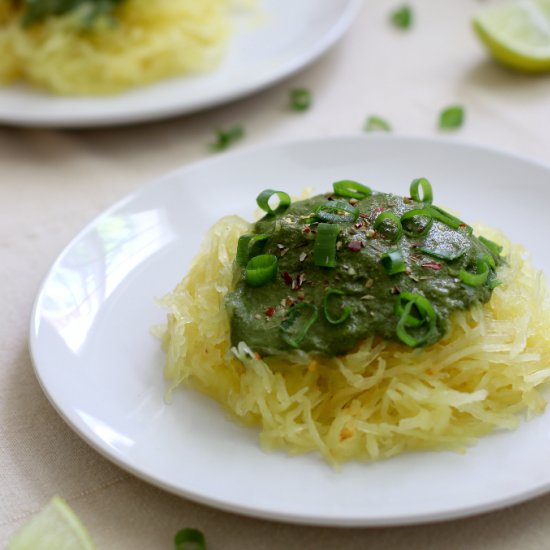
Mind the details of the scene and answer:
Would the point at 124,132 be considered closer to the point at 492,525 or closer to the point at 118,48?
the point at 118,48

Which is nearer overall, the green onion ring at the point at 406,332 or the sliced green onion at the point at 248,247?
the green onion ring at the point at 406,332

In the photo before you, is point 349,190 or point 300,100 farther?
point 300,100

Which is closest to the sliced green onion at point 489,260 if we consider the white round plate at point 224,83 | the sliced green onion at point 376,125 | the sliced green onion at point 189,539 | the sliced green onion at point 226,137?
the sliced green onion at point 189,539

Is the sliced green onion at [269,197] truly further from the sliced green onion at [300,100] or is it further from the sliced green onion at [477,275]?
the sliced green onion at [300,100]

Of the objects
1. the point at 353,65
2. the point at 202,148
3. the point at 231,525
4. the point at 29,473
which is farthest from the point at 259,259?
the point at 353,65

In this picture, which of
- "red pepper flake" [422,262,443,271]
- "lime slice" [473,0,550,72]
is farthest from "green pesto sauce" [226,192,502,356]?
"lime slice" [473,0,550,72]

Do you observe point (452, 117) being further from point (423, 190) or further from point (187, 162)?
point (423, 190)

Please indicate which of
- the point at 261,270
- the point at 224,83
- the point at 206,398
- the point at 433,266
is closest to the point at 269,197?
the point at 261,270
